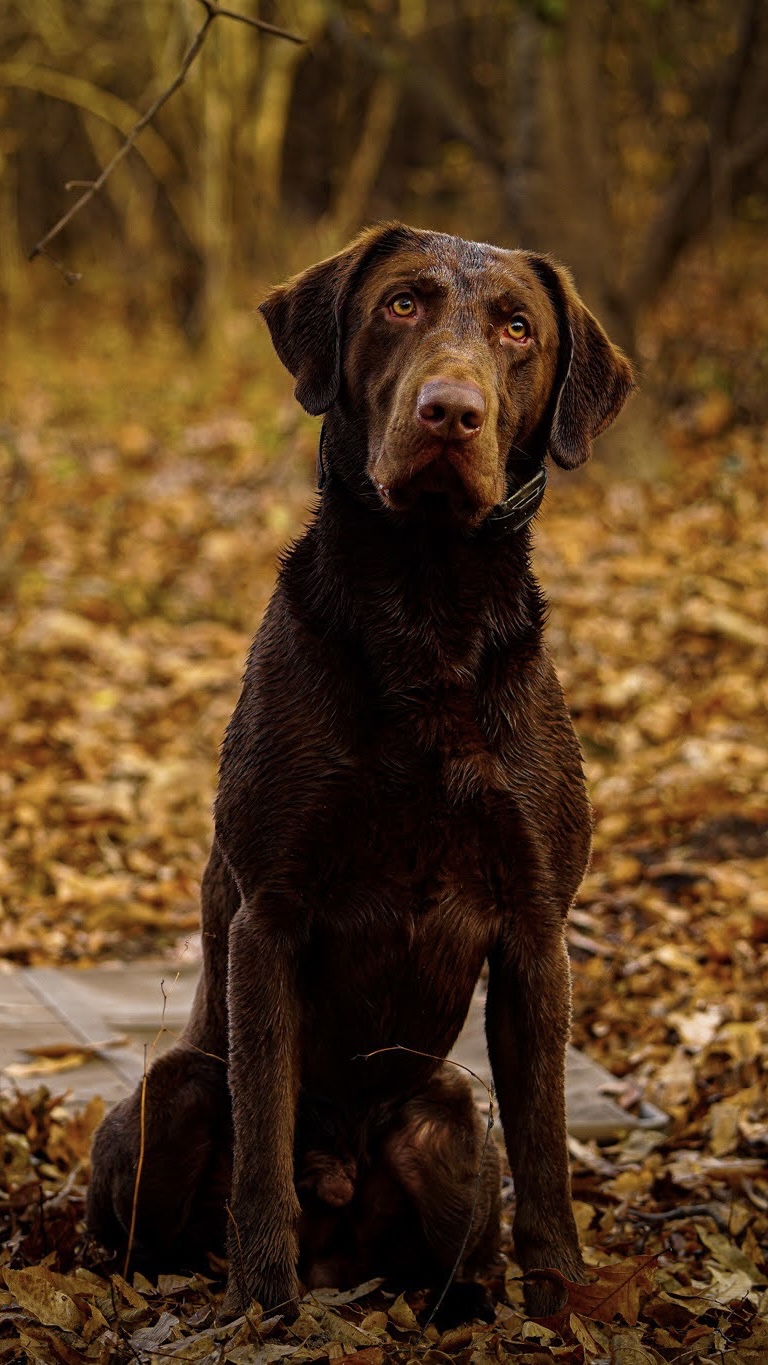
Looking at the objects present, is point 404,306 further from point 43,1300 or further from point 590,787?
point 590,787

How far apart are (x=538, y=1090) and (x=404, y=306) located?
63.0 inches

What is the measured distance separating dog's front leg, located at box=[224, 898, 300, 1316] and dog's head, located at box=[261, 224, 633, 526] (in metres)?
0.89

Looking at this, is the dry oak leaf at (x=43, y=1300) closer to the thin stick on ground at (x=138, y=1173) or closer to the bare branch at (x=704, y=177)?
the thin stick on ground at (x=138, y=1173)

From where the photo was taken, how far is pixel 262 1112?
9.84 ft

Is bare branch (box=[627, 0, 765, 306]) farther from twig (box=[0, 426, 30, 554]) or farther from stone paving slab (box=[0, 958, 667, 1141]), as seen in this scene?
stone paving slab (box=[0, 958, 667, 1141])

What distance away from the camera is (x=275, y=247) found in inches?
704

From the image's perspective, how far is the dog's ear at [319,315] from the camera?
3.26 m

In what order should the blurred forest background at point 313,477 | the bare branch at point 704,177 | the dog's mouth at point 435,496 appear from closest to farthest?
1. the dog's mouth at point 435,496
2. the blurred forest background at point 313,477
3. the bare branch at point 704,177

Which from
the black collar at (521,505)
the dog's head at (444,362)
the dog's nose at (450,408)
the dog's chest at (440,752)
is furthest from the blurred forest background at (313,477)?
the dog's nose at (450,408)

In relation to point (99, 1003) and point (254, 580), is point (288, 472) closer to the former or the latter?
point (254, 580)

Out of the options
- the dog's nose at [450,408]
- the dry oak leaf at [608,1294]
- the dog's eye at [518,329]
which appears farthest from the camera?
the dog's eye at [518,329]

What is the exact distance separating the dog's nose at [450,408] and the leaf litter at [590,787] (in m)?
1.63

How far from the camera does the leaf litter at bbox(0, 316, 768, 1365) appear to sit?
3.08 meters

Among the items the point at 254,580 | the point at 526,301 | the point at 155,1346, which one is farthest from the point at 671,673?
the point at 155,1346
